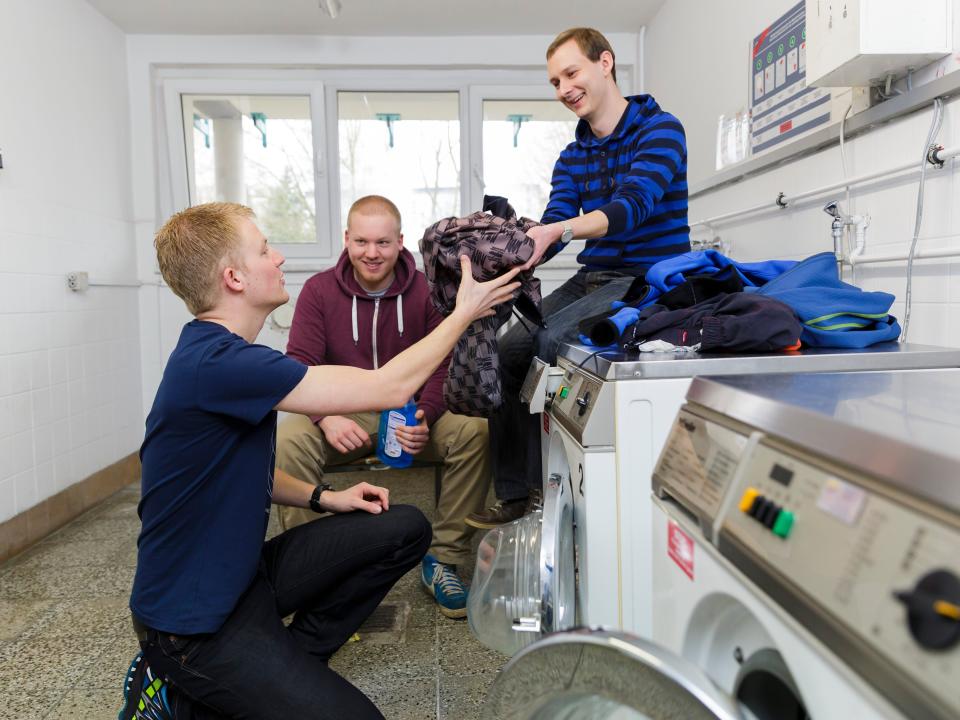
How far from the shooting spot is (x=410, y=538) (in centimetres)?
160

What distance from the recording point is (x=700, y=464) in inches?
31.5

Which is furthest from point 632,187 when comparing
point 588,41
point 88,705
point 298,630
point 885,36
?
point 88,705

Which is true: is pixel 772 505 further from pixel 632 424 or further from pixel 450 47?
pixel 450 47

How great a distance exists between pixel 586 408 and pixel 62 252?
265cm

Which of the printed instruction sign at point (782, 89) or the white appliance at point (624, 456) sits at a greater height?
the printed instruction sign at point (782, 89)

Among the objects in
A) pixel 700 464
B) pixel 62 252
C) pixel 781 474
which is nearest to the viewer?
pixel 781 474

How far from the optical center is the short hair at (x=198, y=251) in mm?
1312

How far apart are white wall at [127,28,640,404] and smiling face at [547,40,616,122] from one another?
183 centimetres

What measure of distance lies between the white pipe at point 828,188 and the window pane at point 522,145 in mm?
1450

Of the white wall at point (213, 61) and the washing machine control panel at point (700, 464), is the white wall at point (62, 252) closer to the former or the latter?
the white wall at point (213, 61)

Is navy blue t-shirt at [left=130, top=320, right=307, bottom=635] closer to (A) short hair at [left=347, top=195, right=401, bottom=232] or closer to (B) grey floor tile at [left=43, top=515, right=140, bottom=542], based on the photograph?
(A) short hair at [left=347, top=195, right=401, bottom=232]

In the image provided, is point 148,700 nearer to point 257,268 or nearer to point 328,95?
point 257,268

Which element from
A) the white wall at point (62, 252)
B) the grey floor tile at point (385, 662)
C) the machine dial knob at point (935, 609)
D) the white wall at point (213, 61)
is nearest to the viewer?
A: the machine dial knob at point (935, 609)

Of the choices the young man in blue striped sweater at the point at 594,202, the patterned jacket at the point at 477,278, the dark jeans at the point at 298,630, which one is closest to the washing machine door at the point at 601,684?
the dark jeans at the point at 298,630
